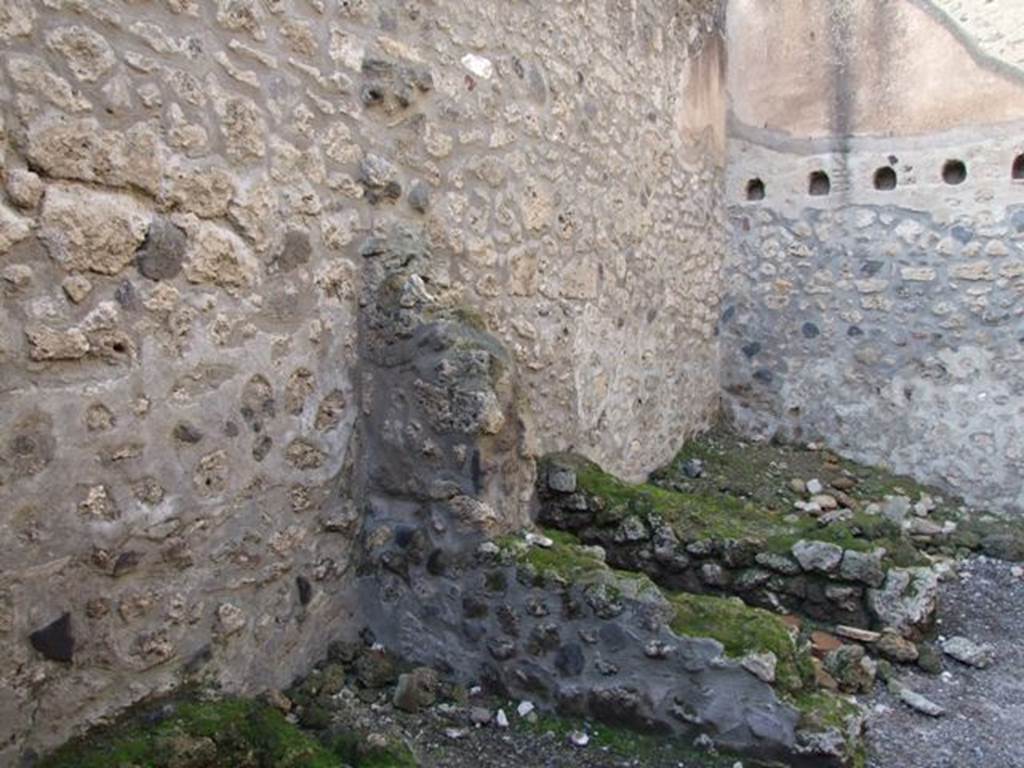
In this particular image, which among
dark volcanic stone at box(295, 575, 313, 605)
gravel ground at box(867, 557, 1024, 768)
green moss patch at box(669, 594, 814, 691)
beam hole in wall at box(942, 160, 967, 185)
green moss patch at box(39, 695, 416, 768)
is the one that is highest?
beam hole in wall at box(942, 160, 967, 185)

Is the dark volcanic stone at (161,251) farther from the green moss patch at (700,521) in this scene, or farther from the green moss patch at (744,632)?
the green moss patch at (700,521)

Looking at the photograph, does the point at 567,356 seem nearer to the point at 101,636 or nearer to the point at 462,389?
the point at 462,389

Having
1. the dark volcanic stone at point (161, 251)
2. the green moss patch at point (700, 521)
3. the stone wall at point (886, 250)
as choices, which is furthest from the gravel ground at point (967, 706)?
the dark volcanic stone at point (161, 251)

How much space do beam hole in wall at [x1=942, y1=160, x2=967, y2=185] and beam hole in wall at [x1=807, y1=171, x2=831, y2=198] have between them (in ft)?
2.22

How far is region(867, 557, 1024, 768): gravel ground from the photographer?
8.64ft

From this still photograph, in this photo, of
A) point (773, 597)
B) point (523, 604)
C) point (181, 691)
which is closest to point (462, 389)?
point (523, 604)

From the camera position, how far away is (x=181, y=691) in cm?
235

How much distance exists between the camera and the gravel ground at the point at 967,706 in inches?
104

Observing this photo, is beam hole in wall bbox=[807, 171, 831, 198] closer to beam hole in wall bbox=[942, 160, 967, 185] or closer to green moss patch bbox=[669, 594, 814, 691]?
beam hole in wall bbox=[942, 160, 967, 185]

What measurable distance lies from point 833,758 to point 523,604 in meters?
0.95

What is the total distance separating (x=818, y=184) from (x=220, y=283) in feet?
14.8

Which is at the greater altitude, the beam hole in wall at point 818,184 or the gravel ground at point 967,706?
the beam hole in wall at point 818,184

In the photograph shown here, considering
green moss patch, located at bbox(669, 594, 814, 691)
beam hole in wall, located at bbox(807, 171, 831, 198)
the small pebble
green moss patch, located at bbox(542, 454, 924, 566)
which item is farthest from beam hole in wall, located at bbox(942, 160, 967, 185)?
the small pebble

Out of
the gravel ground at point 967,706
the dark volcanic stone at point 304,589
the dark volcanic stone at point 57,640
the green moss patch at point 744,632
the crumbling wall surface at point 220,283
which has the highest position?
the crumbling wall surface at point 220,283
